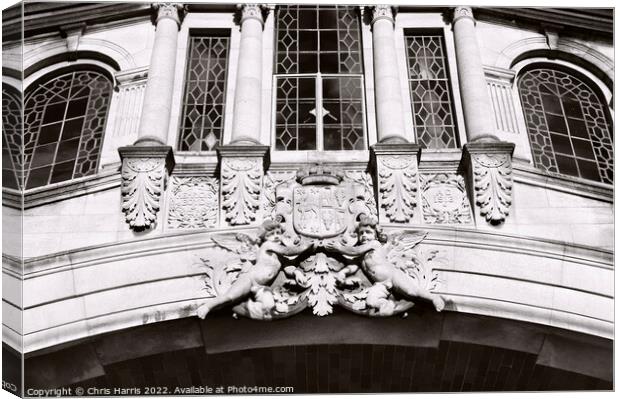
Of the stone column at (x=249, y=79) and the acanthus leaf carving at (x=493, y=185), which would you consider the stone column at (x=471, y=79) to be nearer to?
the acanthus leaf carving at (x=493, y=185)

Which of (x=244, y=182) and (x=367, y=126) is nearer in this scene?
(x=244, y=182)

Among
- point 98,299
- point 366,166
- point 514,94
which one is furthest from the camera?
point 514,94

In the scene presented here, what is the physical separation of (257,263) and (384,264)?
4.65ft

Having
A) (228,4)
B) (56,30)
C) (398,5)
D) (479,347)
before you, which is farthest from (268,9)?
(479,347)

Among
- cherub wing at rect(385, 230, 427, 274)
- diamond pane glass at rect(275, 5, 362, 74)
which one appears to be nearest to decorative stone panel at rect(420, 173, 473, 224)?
cherub wing at rect(385, 230, 427, 274)

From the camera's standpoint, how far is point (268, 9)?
508 inches

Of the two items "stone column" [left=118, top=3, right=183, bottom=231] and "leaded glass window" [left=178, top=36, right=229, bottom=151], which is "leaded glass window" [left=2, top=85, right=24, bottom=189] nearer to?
"stone column" [left=118, top=3, right=183, bottom=231]

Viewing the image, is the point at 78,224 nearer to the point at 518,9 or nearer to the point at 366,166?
the point at 366,166

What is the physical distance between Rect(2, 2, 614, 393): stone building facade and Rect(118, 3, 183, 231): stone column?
27 mm

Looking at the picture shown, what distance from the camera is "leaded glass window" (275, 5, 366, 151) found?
39.3ft

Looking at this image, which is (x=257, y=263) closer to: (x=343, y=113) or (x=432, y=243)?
(x=432, y=243)

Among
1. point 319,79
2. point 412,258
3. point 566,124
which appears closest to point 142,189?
point 319,79

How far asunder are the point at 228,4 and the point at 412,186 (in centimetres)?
382

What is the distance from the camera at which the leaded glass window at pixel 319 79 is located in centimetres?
1198
